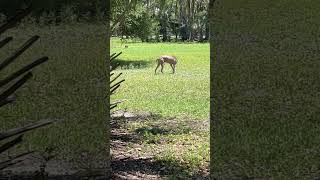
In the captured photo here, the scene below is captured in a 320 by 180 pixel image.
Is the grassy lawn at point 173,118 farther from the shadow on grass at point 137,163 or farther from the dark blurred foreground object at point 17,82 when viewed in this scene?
the dark blurred foreground object at point 17,82

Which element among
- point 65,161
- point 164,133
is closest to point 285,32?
point 65,161

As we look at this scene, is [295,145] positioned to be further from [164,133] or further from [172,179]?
[164,133]

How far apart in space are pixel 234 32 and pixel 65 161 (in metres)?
2.23

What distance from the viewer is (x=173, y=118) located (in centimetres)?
1162

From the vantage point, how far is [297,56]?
5711 millimetres

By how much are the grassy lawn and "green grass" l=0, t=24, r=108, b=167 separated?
1.35 meters

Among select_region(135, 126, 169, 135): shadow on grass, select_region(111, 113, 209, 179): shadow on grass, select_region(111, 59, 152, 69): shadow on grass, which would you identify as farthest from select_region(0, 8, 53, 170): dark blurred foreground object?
select_region(111, 59, 152, 69): shadow on grass

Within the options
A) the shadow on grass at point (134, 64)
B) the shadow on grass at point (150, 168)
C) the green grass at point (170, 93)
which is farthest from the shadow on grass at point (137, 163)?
the shadow on grass at point (134, 64)

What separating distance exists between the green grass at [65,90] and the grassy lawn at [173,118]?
4.41ft

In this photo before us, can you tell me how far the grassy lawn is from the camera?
7484 mm

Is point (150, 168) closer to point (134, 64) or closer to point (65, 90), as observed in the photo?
point (65, 90)

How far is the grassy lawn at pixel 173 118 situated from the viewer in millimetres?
7484

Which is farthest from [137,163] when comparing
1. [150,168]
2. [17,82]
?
[17,82]

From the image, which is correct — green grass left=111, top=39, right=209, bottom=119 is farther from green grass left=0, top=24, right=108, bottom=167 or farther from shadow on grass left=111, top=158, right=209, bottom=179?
green grass left=0, top=24, right=108, bottom=167
